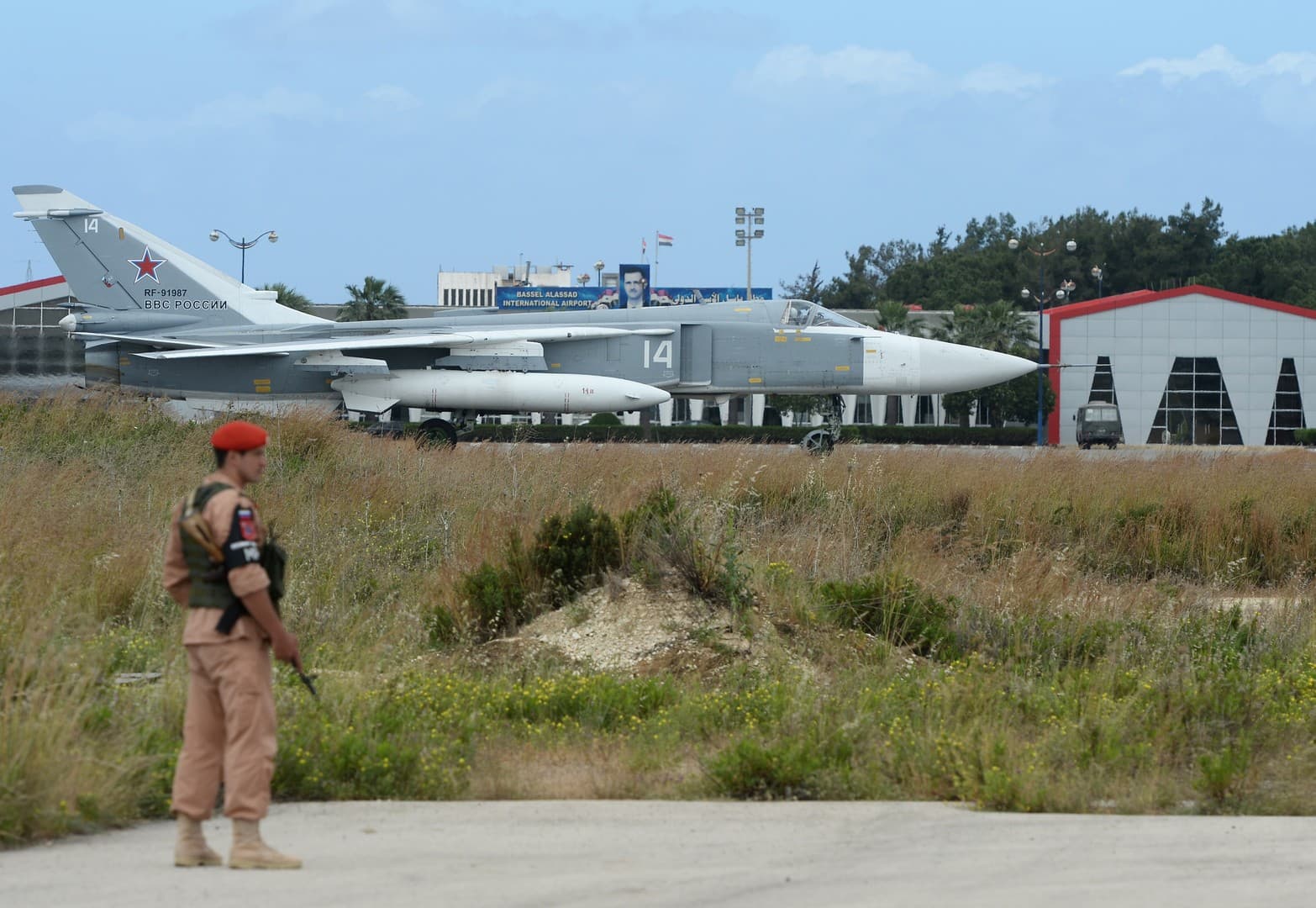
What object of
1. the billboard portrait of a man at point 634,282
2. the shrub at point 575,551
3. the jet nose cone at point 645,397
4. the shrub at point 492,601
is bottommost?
the shrub at point 492,601

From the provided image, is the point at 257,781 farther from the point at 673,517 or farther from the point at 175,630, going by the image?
the point at 673,517

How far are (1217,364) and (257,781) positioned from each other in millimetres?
53013

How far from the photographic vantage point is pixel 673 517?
9.29 metres

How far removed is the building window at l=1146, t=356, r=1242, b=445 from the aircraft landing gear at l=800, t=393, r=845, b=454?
33292 mm

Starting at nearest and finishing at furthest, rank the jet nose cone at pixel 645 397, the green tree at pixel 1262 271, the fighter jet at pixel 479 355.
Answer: the jet nose cone at pixel 645 397 < the fighter jet at pixel 479 355 < the green tree at pixel 1262 271

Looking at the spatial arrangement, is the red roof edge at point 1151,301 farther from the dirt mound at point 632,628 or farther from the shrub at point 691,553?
the dirt mound at point 632,628

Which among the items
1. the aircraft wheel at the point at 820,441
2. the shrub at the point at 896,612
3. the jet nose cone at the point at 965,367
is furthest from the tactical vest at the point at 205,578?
the jet nose cone at the point at 965,367

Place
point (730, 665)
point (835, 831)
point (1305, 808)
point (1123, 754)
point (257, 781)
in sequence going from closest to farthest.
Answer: point (257, 781) < point (835, 831) < point (1305, 808) < point (1123, 754) < point (730, 665)

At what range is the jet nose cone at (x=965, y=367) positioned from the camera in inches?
903

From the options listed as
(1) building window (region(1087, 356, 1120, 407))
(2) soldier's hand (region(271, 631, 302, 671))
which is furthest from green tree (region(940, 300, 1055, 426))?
(2) soldier's hand (region(271, 631, 302, 671))

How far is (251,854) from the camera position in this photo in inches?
172

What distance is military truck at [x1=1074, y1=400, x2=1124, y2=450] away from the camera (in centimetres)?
4550

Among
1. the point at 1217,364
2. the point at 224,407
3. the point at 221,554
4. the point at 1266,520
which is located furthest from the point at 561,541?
the point at 1217,364

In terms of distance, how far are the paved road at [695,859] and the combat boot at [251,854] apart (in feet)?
0.12
